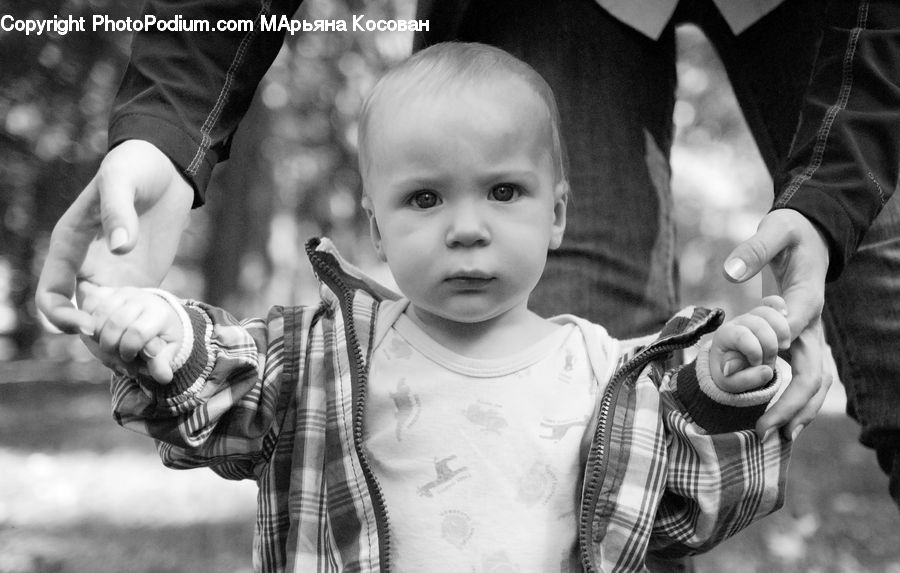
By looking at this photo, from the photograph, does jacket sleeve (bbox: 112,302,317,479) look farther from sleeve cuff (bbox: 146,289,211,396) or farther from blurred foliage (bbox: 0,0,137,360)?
blurred foliage (bbox: 0,0,137,360)

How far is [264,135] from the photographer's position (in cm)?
892

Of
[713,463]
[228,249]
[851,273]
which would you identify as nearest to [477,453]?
[713,463]

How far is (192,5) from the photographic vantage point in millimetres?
1652

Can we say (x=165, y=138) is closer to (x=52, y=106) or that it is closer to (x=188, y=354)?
(x=188, y=354)

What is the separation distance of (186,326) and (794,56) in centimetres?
137

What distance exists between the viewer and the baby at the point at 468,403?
4.57 ft

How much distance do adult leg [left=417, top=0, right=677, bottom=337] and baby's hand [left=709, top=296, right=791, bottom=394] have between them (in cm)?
54

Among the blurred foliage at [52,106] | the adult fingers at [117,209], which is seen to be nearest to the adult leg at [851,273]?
the adult fingers at [117,209]

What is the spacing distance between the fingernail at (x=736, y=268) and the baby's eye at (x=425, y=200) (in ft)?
1.46

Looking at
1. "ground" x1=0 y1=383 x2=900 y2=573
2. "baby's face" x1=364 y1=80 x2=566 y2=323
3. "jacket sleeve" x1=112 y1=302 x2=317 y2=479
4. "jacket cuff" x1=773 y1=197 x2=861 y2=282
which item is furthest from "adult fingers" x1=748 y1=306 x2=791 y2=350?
"ground" x1=0 y1=383 x2=900 y2=573

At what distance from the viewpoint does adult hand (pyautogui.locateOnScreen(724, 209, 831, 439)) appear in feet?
4.63

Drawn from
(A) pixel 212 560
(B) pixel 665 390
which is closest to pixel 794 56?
(B) pixel 665 390

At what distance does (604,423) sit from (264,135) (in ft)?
26.0

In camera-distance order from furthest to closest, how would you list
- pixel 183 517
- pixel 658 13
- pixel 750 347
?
pixel 183 517 < pixel 658 13 < pixel 750 347
